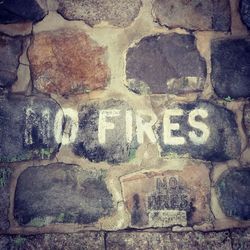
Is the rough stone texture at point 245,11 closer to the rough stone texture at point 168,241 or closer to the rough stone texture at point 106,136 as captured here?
the rough stone texture at point 106,136

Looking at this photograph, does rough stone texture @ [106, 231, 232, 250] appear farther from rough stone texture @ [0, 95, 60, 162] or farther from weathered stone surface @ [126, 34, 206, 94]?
weathered stone surface @ [126, 34, 206, 94]

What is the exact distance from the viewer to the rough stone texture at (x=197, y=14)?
1188 millimetres

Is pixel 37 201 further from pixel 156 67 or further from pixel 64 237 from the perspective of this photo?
pixel 156 67

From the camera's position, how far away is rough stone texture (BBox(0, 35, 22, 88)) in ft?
4.04

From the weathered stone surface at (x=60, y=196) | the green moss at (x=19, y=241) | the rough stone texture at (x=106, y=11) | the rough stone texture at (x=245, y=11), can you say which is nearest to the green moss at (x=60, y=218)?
the weathered stone surface at (x=60, y=196)

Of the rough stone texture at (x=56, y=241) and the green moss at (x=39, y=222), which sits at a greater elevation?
the green moss at (x=39, y=222)

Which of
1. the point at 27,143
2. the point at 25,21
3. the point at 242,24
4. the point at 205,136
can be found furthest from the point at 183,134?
the point at 25,21

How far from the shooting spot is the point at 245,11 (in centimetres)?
117

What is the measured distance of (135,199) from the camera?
116 cm

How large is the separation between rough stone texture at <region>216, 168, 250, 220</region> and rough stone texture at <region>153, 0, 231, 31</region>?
50 centimetres

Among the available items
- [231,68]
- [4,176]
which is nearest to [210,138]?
[231,68]

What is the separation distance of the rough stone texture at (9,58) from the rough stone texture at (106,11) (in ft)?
0.76

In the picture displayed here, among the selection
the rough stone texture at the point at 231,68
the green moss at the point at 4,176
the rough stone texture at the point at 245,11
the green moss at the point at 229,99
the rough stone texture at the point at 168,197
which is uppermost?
the rough stone texture at the point at 245,11

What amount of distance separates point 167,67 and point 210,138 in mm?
279
